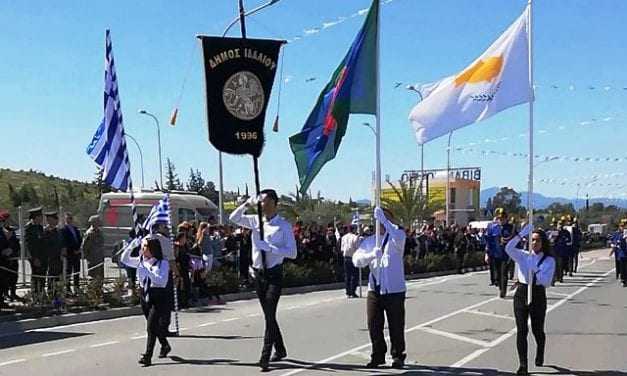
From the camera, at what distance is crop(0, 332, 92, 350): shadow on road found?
504 inches

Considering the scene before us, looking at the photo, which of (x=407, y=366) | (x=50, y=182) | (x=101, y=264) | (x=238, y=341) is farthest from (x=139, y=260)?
(x=50, y=182)

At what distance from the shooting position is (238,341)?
12.6 meters

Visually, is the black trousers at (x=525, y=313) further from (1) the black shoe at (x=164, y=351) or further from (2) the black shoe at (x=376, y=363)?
(1) the black shoe at (x=164, y=351)

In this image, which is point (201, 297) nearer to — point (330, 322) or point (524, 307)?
point (330, 322)

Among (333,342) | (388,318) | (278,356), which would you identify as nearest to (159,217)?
(278,356)

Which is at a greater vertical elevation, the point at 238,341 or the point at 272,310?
the point at 272,310

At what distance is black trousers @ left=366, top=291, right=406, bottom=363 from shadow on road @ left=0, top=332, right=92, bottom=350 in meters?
5.81

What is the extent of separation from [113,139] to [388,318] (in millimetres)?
6170

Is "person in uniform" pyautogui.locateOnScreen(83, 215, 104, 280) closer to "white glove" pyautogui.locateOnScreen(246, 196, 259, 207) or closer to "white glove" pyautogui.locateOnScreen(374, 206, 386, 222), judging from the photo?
"white glove" pyautogui.locateOnScreen(246, 196, 259, 207)

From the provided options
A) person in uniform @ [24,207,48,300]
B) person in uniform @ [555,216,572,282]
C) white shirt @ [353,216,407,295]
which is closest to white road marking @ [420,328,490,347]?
white shirt @ [353,216,407,295]

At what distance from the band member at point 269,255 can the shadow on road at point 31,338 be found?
474 centimetres

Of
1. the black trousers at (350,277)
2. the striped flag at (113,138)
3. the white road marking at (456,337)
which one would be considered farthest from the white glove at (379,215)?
the black trousers at (350,277)

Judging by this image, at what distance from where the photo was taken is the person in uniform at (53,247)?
55.8ft

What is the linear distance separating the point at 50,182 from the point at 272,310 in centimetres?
7843
